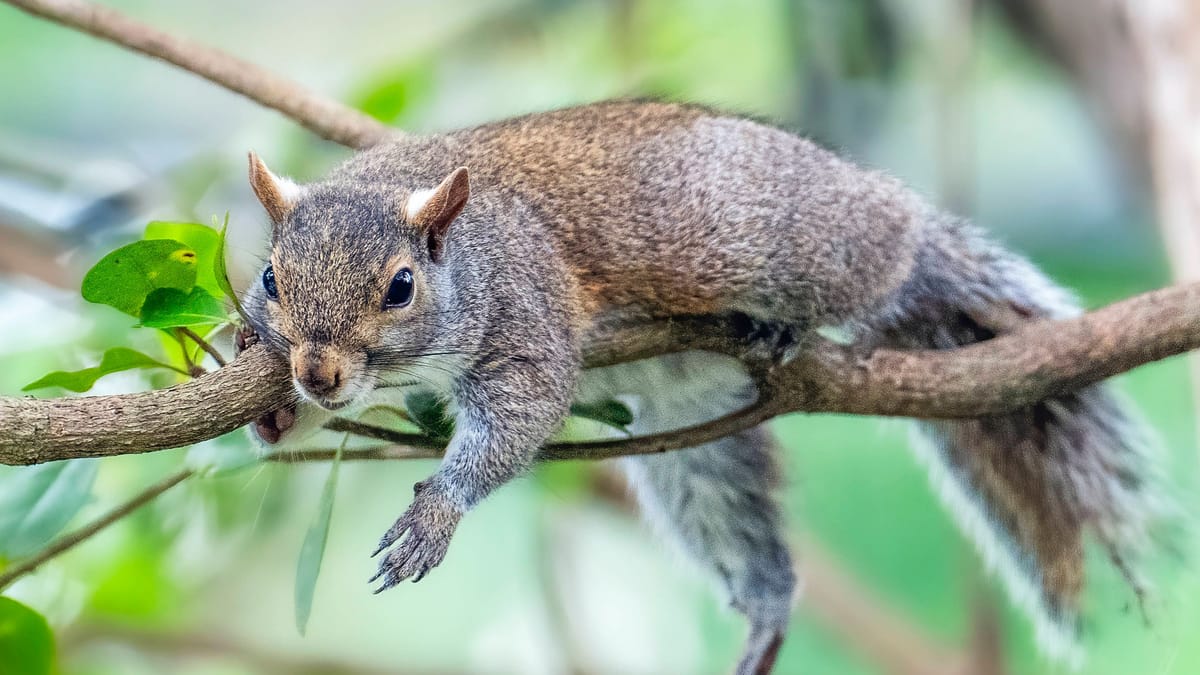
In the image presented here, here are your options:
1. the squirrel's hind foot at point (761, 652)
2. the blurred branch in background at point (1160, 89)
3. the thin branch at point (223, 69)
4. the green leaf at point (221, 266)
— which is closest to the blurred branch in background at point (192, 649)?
the squirrel's hind foot at point (761, 652)

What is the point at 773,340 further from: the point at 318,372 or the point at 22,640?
the point at 22,640

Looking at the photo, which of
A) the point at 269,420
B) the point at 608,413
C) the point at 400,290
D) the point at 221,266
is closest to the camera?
the point at 221,266

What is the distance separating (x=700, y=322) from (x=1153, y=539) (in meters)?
1.28

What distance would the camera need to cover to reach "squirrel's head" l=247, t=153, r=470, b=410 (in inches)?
71.2

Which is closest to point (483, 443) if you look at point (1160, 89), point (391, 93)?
point (391, 93)

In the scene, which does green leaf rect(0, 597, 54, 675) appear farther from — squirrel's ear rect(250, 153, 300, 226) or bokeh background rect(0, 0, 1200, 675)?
bokeh background rect(0, 0, 1200, 675)

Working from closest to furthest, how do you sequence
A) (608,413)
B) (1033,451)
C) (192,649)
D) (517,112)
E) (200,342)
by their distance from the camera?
(200,342)
(608,413)
(1033,451)
(517,112)
(192,649)

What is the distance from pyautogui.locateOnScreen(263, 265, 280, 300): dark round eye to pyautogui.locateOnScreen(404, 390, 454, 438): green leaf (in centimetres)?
37

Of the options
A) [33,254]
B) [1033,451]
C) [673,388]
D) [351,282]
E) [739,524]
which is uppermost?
[351,282]

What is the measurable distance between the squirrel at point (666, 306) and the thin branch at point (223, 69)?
32cm

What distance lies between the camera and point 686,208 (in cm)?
245

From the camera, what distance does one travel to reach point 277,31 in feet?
16.1

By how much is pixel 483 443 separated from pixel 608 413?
288mm

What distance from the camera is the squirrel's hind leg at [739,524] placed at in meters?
2.79
